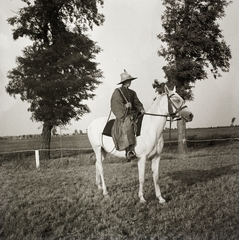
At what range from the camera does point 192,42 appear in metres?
5.90

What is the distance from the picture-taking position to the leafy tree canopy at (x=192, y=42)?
18.3ft

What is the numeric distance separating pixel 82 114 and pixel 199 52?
11.4 ft

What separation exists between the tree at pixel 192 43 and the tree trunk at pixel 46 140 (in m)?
3.26

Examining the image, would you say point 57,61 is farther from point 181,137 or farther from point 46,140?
point 181,137

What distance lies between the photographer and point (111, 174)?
21.4ft

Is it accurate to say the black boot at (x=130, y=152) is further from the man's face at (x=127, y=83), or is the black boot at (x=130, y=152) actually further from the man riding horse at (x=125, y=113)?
the man's face at (x=127, y=83)

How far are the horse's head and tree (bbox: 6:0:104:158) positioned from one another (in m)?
1.59

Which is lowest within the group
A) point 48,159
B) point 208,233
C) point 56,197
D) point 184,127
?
point 208,233

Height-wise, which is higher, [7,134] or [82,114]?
[82,114]

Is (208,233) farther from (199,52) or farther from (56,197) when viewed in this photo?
(199,52)

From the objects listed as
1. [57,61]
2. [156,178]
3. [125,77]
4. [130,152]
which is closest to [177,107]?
[125,77]

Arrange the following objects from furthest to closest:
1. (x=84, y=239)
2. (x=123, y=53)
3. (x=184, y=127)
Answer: (x=184, y=127), (x=123, y=53), (x=84, y=239)

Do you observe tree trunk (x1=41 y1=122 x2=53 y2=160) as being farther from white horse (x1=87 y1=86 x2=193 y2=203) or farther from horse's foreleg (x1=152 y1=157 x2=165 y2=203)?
horse's foreleg (x1=152 y1=157 x2=165 y2=203)

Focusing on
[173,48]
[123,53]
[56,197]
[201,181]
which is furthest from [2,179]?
[173,48]
